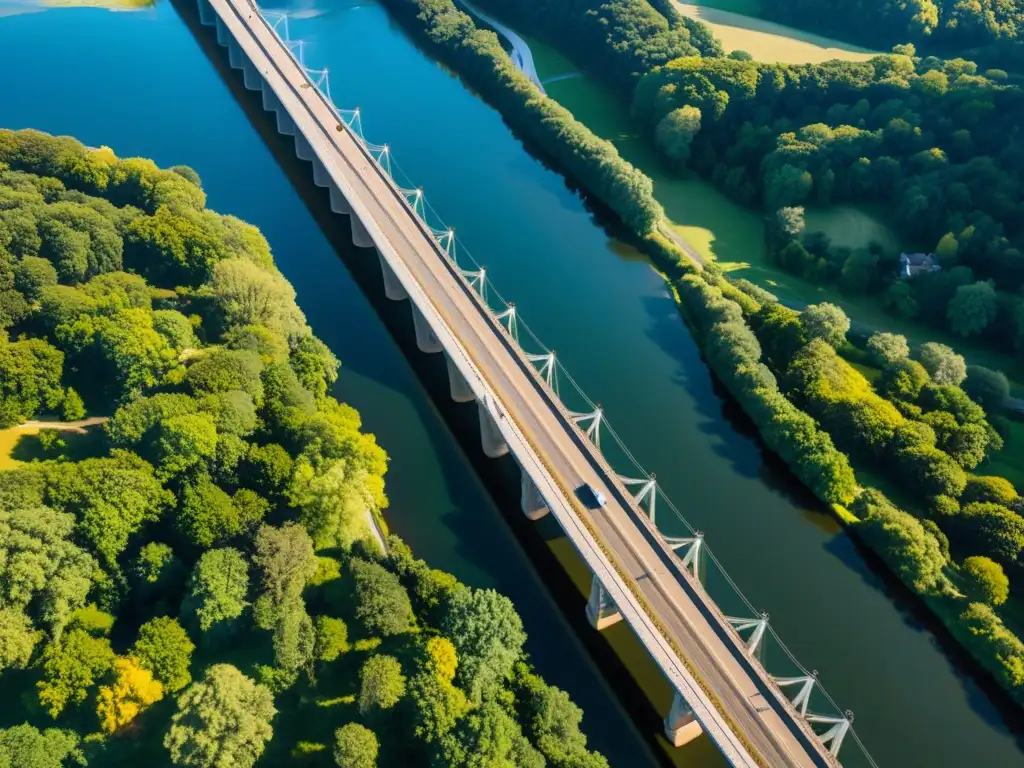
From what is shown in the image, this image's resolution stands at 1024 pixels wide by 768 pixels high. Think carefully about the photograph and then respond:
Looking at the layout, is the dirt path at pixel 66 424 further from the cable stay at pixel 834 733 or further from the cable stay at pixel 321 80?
the cable stay at pixel 321 80

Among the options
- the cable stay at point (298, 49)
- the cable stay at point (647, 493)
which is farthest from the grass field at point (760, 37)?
the cable stay at point (647, 493)

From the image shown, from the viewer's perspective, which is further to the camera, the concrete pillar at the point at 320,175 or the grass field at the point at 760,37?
the grass field at the point at 760,37

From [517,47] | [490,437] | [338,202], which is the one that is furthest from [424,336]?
[517,47]

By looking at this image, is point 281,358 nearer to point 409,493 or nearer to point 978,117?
point 409,493

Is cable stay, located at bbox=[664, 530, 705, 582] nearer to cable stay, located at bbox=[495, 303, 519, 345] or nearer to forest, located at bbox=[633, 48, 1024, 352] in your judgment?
cable stay, located at bbox=[495, 303, 519, 345]

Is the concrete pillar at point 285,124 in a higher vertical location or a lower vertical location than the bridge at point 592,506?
higher

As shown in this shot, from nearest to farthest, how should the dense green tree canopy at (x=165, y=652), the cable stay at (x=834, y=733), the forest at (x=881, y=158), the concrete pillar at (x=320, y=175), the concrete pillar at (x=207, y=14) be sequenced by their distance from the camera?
the cable stay at (x=834, y=733) → the dense green tree canopy at (x=165, y=652) → the forest at (x=881, y=158) → the concrete pillar at (x=320, y=175) → the concrete pillar at (x=207, y=14)

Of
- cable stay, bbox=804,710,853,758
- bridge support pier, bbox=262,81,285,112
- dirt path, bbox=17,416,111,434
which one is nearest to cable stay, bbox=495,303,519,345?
dirt path, bbox=17,416,111,434
